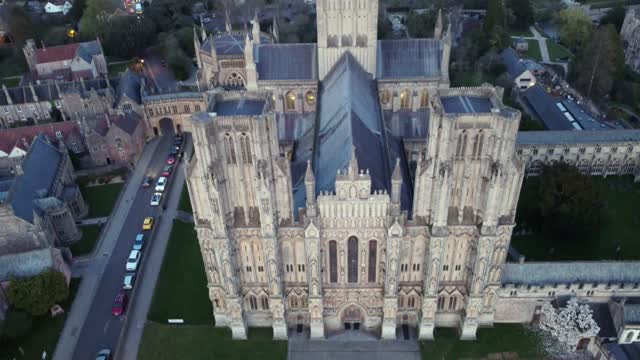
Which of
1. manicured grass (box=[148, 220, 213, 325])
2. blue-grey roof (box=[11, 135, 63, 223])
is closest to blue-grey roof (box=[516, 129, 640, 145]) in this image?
manicured grass (box=[148, 220, 213, 325])

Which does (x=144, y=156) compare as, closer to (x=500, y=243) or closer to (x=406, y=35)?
(x=500, y=243)

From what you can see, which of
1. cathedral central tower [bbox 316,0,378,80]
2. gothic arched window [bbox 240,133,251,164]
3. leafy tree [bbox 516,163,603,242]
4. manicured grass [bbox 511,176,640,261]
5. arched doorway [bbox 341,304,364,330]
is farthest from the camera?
manicured grass [bbox 511,176,640,261]

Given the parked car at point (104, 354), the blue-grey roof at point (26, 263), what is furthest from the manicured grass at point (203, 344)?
the blue-grey roof at point (26, 263)

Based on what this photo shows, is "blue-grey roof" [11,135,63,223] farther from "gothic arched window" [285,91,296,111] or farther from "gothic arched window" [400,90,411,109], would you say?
"gothic arched window" [400,90,411,109]

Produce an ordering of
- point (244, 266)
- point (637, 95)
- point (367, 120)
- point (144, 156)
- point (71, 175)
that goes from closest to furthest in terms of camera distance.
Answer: point (244, 266) → point (367, 120) → point (71, 175) → point (144, 156) → point (637, 95)

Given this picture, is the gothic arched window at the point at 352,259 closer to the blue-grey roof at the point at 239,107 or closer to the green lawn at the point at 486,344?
the green lawn at the point at 486,344

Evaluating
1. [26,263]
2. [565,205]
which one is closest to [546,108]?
[565,205]

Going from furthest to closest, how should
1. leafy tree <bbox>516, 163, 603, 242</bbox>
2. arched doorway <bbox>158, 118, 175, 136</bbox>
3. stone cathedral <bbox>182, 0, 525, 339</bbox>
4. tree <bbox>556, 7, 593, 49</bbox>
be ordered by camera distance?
tree <bbox>556, 7, 593, 49</bbox>
arched doorway <bbox>158, 118, 175, 136</bbox>
leafy tree <bbox>516, 163, 603, 242</bbox>
stone cathedral <bbox>182, 0, 525, 339</bbox>

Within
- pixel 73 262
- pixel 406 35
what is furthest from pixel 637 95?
pixel 73 262
